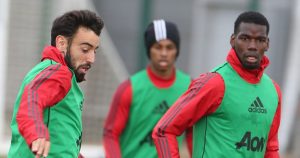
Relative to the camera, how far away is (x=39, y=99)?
5.72m

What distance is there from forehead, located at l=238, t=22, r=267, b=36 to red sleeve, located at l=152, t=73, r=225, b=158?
34cm

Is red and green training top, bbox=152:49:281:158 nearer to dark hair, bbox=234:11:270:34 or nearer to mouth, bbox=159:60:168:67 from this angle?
dark hair, bbox=234:11:270:34

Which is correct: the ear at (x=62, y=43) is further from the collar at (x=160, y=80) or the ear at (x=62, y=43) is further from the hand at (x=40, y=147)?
the collar at (x=160, y=80)

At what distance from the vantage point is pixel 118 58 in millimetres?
14094

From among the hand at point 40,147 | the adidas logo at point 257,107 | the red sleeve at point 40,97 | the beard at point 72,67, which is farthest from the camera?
the adidas logo at point 257,107

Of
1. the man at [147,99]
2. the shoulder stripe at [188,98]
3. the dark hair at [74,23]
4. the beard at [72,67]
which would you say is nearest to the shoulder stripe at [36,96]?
the beard at [72,67]

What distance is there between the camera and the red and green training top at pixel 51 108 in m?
5.64

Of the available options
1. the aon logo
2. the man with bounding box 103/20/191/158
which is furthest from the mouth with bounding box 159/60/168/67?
the aon logo

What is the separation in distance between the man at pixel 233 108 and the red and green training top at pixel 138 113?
1735 millimetres

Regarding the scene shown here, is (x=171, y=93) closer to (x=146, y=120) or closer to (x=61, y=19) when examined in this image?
(x=146, y=120)

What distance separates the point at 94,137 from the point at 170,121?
6681 mm

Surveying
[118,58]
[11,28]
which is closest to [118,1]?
[118,58]

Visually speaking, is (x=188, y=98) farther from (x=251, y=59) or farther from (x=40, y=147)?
(x=40, y=147)

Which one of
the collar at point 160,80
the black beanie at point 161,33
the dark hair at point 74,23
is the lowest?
the collar at point 160,80
